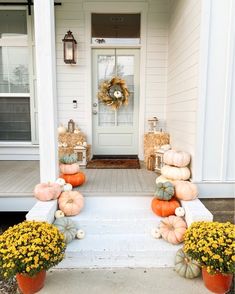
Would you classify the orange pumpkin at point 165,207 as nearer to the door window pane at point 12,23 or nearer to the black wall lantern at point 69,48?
the black wall lantern at point 69,48

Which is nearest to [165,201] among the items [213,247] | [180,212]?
[180,212]

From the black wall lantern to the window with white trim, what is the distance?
2.31 feet

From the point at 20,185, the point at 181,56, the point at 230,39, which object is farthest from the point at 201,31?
the point at 20,185

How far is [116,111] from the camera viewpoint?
4.76 m

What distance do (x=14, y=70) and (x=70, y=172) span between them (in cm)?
248

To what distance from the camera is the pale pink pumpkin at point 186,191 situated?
2766 mm

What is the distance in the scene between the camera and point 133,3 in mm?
4398

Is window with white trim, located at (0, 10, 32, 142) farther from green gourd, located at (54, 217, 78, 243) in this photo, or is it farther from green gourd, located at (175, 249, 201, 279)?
green gourd, located at (175, 249, 201, 279)

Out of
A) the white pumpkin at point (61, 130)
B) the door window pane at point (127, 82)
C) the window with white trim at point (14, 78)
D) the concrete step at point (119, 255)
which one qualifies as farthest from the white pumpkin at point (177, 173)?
the window with white trim at point (14, 78)

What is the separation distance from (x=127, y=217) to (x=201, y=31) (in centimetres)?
213

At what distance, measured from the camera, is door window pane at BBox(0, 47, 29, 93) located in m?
4.53

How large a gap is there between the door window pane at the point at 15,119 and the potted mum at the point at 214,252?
11.5ft

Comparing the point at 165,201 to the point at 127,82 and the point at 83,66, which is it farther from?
the point at 83,66

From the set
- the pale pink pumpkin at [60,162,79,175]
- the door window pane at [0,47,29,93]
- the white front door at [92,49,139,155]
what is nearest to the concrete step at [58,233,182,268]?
the pale pink pumpkin at [60,162,79,175]
